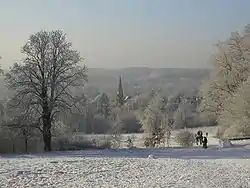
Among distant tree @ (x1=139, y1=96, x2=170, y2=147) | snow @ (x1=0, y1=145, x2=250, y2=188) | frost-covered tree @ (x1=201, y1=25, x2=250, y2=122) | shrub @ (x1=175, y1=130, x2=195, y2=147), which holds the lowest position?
snow @ (x1=0, y1=145, x2=250, y2=188)

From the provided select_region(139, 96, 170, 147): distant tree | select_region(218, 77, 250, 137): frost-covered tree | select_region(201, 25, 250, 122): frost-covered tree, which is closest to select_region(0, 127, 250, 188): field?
select_region(218, 77, 250, 137): frost-covered tree

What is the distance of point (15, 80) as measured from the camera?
39438mm

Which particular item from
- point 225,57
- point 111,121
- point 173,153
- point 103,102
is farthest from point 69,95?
point 103,102

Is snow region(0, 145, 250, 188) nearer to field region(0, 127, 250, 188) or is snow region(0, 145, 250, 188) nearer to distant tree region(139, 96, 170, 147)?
field region(0, 127, 250, 188)

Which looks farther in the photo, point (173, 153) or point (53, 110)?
point (53, 110)

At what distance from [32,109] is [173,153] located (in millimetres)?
13558

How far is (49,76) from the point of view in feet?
135

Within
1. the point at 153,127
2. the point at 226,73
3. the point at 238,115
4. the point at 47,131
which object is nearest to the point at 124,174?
the point at 47,131

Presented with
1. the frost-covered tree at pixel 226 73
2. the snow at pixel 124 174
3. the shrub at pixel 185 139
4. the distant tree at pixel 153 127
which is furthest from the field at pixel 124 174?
the distant tree at pixel 153 127

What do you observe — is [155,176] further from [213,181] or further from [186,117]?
[186,117]

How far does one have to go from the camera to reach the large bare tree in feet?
131

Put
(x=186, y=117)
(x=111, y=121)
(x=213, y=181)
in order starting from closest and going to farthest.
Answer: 1. (x=213, y=181)
2. (x=111, y=121)
3. (x=186, y=117)

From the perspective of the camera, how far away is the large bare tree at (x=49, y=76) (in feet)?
131

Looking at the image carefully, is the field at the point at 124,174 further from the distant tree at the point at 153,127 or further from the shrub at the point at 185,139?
the distant tree at the point at 153,127
